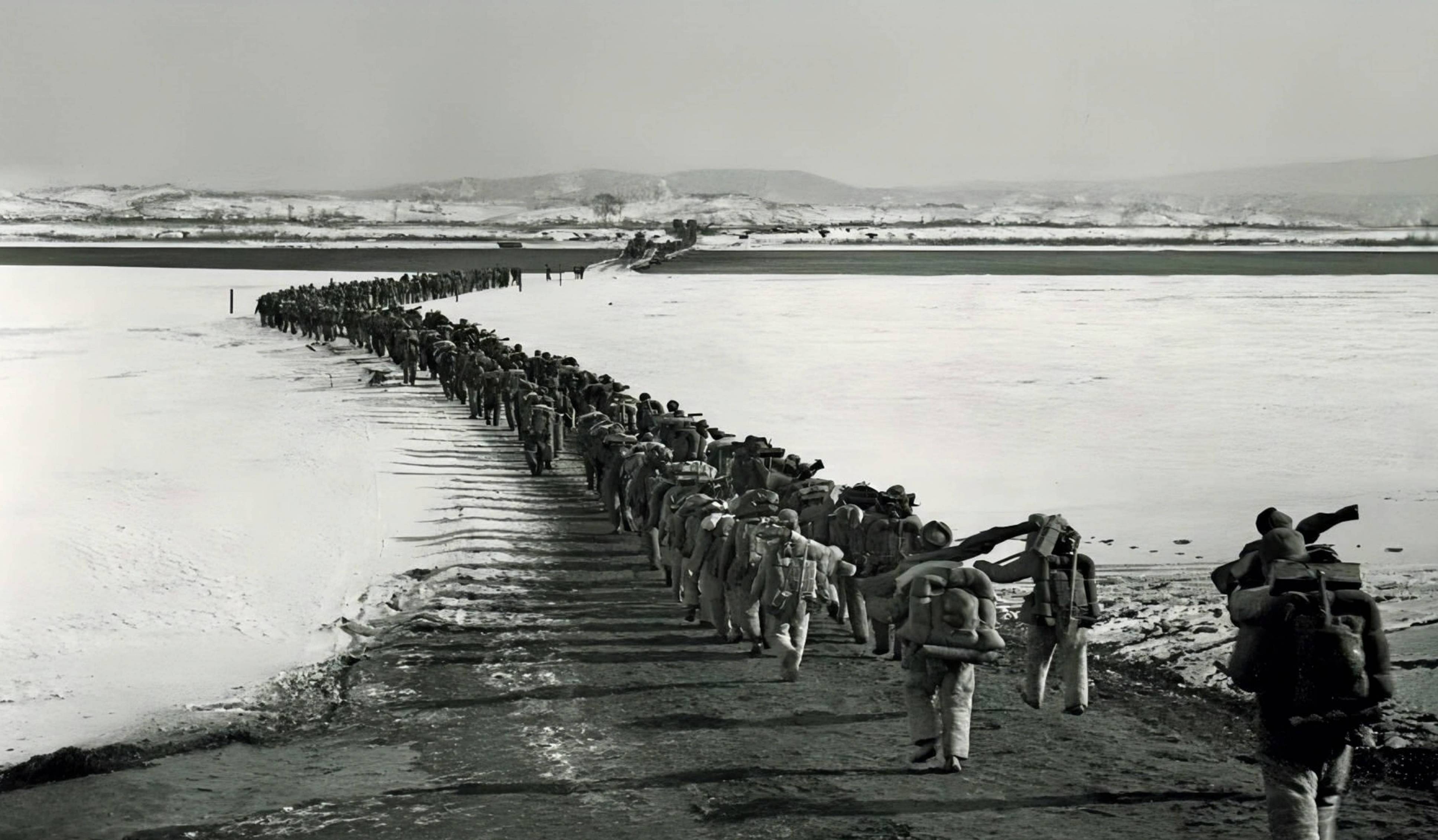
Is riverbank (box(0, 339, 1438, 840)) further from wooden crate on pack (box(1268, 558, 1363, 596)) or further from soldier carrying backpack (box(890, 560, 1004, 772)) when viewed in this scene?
wooden crate on pack (box(1268, 558, 1363, 596))

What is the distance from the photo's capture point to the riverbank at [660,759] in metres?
7.15

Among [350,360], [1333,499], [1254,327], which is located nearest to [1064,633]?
[1333,499]

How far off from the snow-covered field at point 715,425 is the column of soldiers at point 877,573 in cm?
254

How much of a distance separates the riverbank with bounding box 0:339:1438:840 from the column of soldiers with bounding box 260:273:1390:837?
32 centimetres

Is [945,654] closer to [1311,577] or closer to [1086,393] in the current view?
[1311,577]

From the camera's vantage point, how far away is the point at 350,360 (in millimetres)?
33688

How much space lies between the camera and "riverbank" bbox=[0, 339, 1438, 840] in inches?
281

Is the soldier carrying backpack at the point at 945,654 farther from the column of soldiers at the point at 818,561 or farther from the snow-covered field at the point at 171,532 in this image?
the snow-covered field at the point at 171,532

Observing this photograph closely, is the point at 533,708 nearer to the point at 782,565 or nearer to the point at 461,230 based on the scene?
the point at 782,565

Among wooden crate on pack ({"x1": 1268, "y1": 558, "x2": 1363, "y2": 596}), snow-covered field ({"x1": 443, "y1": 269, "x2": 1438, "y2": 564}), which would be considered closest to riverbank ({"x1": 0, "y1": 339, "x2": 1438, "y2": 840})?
wooden crate on pack ({"x1": 1268, "y1": 558, "x2": 1363, "y2": 596})

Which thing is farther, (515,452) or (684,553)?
(515,452)

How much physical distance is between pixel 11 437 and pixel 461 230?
166332 millimetres

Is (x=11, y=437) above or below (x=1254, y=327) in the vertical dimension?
below

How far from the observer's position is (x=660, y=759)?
8055 mm
